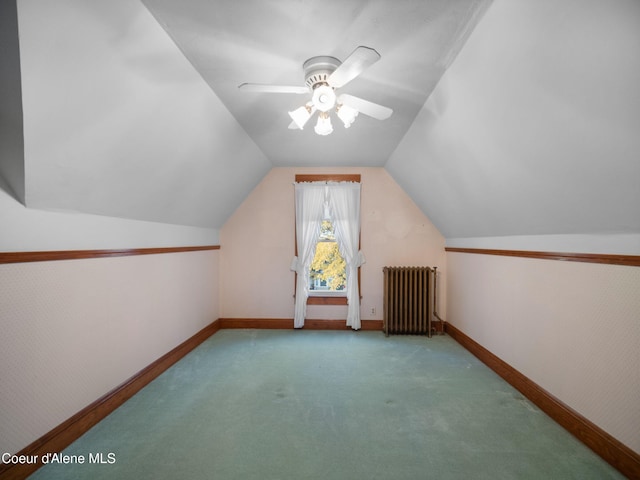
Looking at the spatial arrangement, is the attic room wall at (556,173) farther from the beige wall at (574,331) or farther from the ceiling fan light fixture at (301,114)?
the ceiling fan light fixture at (301,114)

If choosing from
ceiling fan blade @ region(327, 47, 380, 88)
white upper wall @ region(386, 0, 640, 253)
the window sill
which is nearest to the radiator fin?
the window sill

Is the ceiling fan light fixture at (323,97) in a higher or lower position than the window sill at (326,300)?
higher

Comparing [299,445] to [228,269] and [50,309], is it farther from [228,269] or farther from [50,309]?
[228,269]

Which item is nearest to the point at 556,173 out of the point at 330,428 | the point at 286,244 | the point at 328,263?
the point at 330,428

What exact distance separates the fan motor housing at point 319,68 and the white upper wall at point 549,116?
811 millimetres

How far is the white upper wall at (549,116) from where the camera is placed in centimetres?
131

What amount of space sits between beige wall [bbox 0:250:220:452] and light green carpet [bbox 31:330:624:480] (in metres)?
0.28

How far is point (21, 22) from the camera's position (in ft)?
4.02

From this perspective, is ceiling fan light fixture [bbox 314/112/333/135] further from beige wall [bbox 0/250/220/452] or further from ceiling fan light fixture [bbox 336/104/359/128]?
beige wall [bbox 0/250/220/452]

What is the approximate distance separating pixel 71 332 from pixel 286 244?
295cm

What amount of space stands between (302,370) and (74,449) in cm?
186

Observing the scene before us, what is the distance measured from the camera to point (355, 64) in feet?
5.09

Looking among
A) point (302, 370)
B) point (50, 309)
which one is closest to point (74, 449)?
point (50, 309)

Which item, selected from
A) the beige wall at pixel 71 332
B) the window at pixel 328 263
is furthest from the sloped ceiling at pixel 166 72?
the window at pixel 328 263
